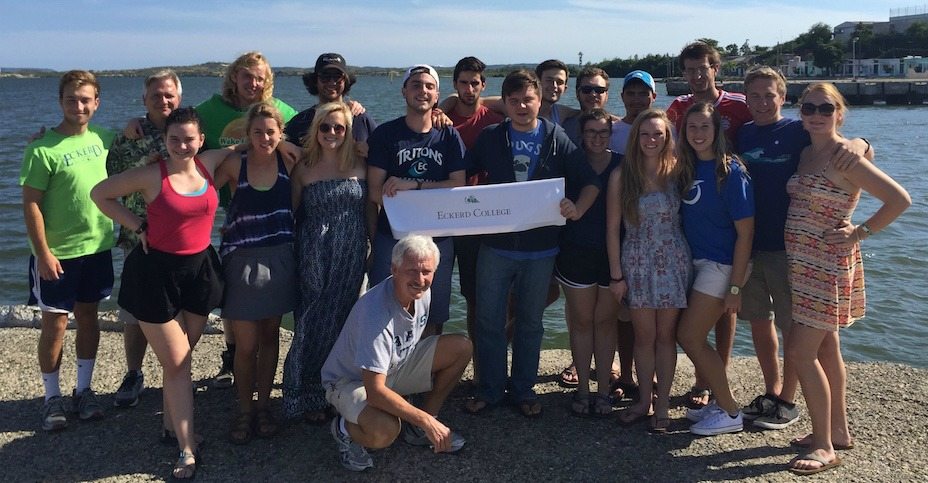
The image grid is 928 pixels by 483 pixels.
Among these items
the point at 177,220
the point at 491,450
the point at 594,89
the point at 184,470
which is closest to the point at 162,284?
the point at 177,220

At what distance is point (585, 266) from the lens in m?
5.49

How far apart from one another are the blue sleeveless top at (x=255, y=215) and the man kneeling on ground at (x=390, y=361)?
0.92 meters

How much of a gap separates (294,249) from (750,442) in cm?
374

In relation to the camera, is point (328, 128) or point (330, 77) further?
point (330, 77)

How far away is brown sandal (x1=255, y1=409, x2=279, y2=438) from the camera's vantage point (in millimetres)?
5250

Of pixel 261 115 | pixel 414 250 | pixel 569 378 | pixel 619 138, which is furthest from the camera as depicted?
pixel 569 378

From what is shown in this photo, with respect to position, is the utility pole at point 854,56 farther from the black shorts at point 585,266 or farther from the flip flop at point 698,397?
the black shorts at point 585,266

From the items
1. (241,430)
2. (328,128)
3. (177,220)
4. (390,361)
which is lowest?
(241,430)

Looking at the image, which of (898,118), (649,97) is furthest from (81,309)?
(898,118)

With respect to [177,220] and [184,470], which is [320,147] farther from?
[184,470]

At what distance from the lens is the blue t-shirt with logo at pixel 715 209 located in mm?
4984

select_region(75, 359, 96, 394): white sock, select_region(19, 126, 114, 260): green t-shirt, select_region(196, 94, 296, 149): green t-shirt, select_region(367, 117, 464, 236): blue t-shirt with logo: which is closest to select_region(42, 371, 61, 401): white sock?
select_region(75, 359, 96, 394): white sock

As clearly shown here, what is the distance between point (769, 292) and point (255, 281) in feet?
12.8

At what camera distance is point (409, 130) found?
17.5ft
